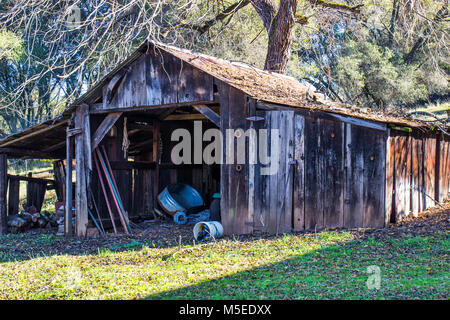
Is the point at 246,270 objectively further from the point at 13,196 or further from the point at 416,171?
the point at 13,196

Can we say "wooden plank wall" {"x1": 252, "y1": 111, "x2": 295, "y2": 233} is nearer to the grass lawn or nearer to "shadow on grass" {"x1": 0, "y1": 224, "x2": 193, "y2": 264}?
the grass lawn

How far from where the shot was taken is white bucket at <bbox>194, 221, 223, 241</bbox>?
31.4ft

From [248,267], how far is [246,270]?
0.63 feet

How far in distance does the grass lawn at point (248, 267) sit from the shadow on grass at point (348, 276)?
1 cm

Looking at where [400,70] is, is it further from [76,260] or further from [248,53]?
[76,260]

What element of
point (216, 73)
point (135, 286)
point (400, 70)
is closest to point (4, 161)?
point (216, 73)

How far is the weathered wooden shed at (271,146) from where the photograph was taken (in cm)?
921

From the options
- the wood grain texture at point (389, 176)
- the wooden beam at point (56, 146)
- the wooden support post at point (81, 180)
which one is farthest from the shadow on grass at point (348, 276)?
the wooden beam at point (56, 146)

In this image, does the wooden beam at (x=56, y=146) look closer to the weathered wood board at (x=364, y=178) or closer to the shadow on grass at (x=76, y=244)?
the shadow on grass at (x=76, y=244)

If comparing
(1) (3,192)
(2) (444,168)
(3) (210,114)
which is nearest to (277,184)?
(3) (210,114)

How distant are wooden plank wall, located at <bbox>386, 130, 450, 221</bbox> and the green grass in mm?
1448

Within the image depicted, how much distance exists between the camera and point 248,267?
23.3 feet
